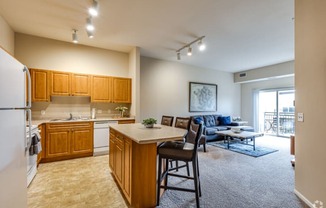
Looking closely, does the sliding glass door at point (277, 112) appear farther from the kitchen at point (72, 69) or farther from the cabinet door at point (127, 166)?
the cabinet door at point (127, 166)

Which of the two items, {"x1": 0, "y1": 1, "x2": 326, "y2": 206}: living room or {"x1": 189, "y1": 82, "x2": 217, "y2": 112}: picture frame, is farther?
{"x1": 189, "y1": 82, "x2": 217, "y2": 112}: picture frame

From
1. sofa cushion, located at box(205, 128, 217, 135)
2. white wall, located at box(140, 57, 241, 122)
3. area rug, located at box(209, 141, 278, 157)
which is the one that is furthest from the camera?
sofa cushion, located at box(205, 128, 217, 135)

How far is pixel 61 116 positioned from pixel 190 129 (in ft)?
11.5

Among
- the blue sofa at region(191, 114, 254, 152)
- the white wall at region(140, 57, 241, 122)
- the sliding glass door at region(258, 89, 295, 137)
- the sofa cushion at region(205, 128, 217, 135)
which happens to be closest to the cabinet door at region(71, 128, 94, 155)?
the white wall at region(140, 57, 241, 122)

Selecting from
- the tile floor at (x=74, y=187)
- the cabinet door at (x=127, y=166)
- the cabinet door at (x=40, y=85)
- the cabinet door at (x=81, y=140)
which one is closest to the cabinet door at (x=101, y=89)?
the cabinet door at (x=81, y=140)

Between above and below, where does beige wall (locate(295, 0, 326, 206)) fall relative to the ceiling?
below

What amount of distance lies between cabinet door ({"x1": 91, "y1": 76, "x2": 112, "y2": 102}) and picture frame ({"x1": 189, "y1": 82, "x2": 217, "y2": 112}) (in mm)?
3208

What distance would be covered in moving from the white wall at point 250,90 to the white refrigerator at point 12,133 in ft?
26.1

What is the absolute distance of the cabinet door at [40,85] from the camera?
3668 mm

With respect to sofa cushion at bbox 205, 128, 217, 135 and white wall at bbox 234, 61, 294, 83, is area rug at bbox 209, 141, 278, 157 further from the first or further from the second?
white wall at bbox 234, 61, 294, 83

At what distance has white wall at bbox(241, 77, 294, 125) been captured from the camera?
6.72 meters

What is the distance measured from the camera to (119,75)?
4.96 meters

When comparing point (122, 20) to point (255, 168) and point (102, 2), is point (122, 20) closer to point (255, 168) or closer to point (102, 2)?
point (102, 2)

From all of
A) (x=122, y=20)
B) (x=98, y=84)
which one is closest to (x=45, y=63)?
(x=98, y=84)
